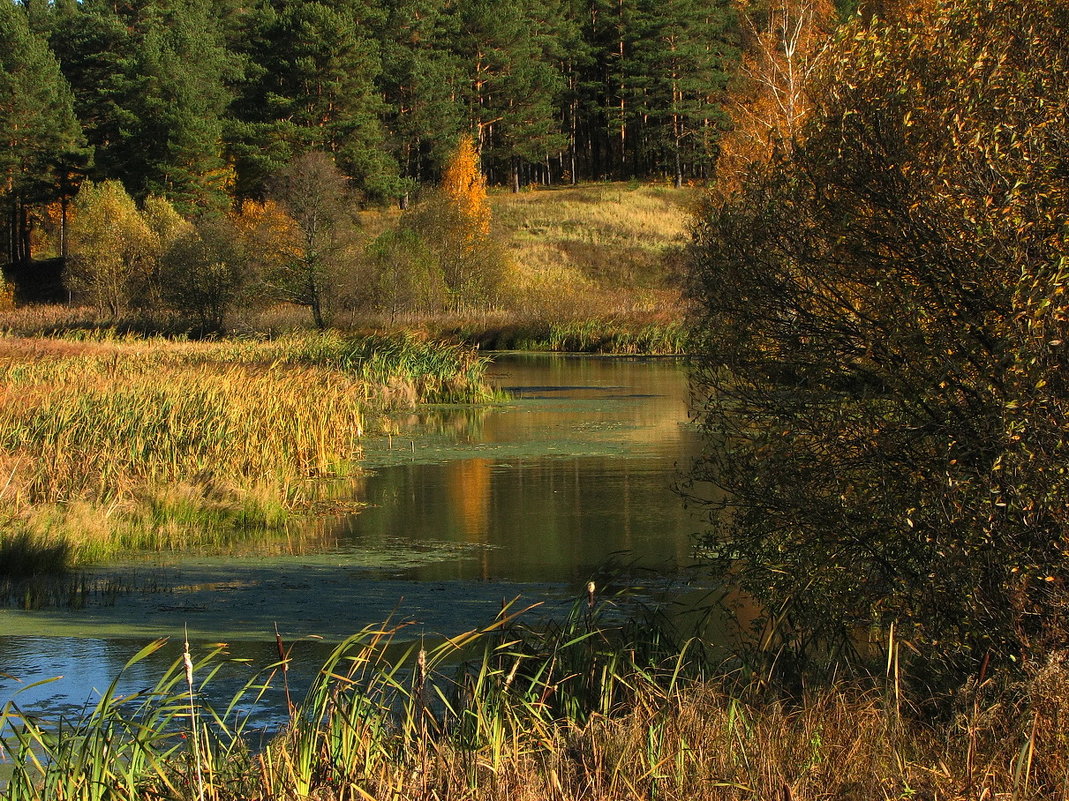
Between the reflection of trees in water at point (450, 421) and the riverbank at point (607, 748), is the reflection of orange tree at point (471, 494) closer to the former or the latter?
the reflection of trees in water at point (450, 421)

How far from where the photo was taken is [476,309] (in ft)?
148

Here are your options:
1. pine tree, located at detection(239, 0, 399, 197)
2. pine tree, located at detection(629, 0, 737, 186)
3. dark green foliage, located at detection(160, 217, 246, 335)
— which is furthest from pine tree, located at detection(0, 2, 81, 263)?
pine tree, located at detection(629, 0, 737, 186)

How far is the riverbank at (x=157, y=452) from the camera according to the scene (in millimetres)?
10352

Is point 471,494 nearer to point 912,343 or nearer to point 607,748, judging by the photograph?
point 912,343

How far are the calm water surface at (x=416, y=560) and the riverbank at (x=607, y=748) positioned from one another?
1.34 meters

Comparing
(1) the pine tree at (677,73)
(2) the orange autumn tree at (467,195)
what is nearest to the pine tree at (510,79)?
(1) the pine tree at (677,73)

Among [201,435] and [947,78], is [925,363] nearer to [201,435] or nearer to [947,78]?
[947,78]

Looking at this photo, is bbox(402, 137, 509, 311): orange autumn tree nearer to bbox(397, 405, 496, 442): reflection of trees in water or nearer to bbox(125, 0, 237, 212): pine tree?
bbox(125, 0, 237, 212): pine tree

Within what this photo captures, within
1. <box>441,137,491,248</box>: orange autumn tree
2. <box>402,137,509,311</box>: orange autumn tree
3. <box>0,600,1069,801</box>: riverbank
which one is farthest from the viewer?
<box>441,137,491,248</box>: orange autumn tree

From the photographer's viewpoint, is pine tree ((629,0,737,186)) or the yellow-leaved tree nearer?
the yellow-leaved tree

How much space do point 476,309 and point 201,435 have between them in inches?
1282

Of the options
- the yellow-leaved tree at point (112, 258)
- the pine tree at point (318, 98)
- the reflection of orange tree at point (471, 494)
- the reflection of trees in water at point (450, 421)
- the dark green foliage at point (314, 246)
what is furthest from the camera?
the pine tree at point (318, 98)

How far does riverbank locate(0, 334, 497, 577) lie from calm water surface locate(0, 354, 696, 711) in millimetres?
542

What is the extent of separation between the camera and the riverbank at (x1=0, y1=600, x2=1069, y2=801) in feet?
13.1
